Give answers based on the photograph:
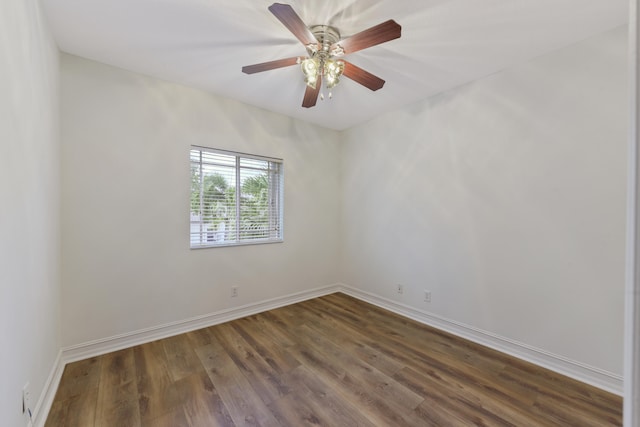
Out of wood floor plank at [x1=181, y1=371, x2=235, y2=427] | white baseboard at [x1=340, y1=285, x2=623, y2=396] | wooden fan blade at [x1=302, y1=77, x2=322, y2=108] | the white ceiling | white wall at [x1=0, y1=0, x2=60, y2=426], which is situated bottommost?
wood floor plank at [x1=181, y1=371, x2=235, y2=427]

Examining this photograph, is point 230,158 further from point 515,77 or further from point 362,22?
point 515,77

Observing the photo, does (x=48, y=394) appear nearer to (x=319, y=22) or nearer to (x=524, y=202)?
(x=319, y=22)

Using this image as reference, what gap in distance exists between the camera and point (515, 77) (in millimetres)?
2275

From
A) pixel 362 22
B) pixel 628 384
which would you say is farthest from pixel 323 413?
pixel 362 22

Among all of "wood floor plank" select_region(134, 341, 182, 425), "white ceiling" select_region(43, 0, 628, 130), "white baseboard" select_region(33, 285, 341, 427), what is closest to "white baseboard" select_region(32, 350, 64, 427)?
"white baseboard" select_region(33, 285, 341, 427)

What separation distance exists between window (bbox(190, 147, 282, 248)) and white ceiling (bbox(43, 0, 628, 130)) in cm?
85

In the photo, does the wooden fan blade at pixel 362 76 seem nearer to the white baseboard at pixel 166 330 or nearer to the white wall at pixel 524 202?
the white wall at pixel 524 202

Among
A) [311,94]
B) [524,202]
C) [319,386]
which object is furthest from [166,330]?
[524,202]

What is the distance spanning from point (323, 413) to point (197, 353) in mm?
1294

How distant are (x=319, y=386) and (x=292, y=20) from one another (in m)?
2.41

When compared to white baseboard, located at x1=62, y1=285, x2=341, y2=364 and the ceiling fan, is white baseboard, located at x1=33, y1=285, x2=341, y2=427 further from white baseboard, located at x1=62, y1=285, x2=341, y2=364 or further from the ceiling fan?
the ceiling fan

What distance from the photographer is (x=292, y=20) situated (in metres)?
1.47

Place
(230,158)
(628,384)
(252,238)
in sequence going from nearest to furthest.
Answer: (628,384) → (230,158) → (252,238)

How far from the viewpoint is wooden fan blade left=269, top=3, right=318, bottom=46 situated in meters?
1.35
